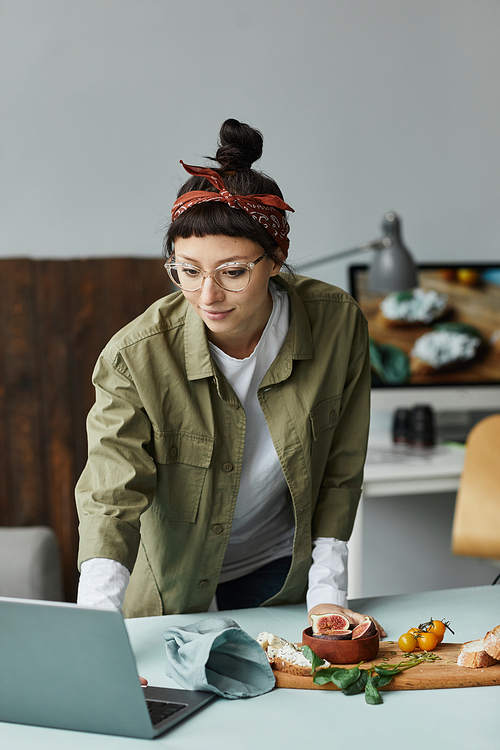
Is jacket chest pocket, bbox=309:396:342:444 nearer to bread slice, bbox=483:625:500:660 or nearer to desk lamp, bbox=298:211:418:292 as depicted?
bread slice, bbox=483:625:500:660

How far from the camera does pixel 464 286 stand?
10.6 ft

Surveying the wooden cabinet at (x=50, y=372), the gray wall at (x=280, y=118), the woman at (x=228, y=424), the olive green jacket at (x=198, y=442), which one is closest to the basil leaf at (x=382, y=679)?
the woman at (x=228, y=424)

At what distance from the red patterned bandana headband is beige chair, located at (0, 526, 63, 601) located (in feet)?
5.39

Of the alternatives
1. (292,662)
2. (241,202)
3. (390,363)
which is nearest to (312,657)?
(292,662)

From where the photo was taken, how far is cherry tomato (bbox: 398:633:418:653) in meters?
1.17

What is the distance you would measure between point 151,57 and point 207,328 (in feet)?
6.38

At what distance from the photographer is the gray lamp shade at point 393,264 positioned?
2824 millimetres

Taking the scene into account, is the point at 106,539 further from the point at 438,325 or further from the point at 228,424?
the point at 438,325

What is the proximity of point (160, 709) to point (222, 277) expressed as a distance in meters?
→ 0.67

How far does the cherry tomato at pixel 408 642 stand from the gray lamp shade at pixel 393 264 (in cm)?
184

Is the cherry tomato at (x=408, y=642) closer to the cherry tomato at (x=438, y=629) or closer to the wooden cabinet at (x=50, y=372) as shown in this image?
the cherry tomato at (x=438, y=629)

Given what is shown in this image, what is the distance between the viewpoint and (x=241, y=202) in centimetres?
125

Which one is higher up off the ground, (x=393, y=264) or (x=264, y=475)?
(x=393, y=264)

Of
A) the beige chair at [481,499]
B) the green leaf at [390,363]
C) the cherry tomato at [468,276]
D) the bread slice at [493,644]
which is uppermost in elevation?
the cherry tomato at [468,276]
